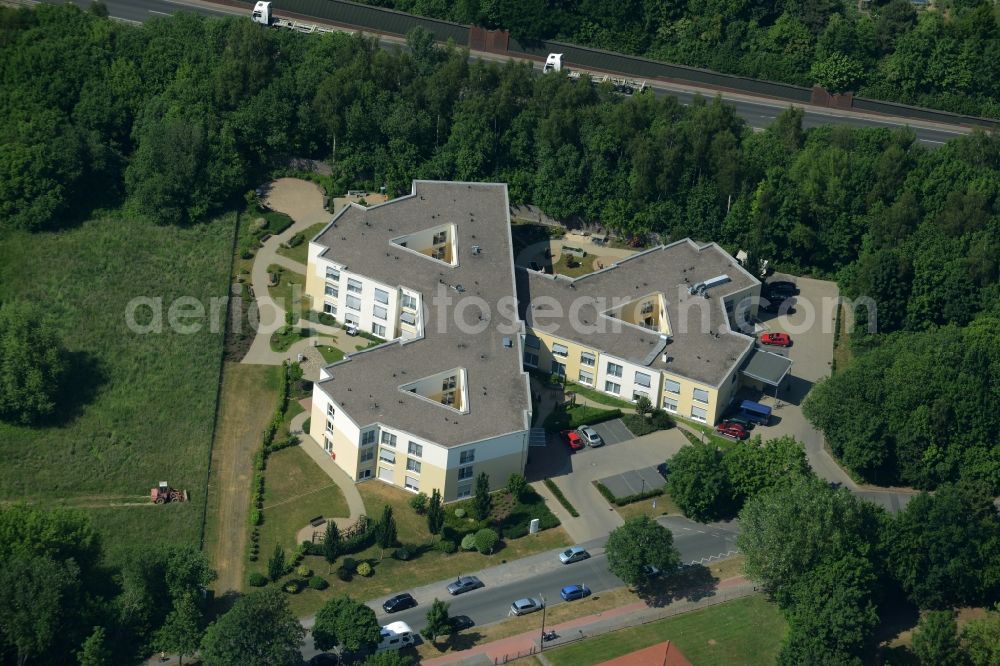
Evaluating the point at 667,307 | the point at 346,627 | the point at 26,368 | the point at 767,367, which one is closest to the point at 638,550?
the point at 346,627

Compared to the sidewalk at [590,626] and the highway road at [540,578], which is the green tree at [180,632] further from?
the sidewalk at [590,626]

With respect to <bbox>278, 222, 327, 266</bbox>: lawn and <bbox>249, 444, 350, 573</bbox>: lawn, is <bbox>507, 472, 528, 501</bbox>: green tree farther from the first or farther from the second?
<bbox>278, 222, 327, 266</bbox>: lawn

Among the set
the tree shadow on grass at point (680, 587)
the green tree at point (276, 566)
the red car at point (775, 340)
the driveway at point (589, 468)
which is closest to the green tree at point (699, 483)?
the driveway at point (589, 468)

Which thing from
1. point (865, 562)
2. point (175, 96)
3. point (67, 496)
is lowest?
point (67, 496)

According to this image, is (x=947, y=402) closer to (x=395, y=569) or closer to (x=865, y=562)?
(x=865, y=562)

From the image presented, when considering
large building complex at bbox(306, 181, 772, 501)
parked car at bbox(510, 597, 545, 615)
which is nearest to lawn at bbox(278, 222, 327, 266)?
large building complex at bbox(306, 181, 772, 501)

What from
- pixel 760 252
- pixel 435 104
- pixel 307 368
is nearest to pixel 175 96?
pixel 435 104

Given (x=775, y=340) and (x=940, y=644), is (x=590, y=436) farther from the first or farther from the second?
(x=940, y=644)
